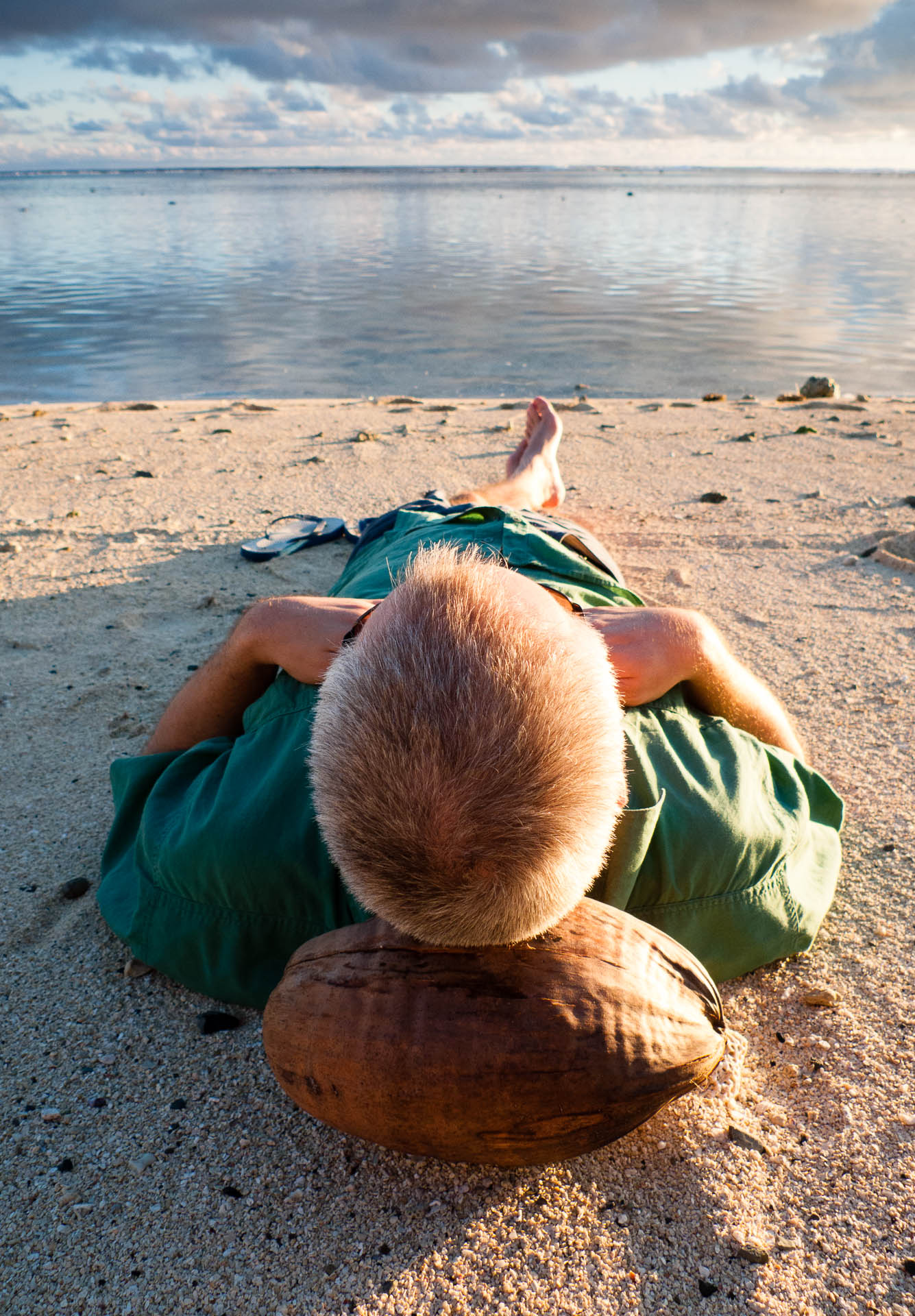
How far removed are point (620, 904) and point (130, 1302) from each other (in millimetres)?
1062

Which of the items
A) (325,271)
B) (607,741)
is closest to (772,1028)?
(607,741)

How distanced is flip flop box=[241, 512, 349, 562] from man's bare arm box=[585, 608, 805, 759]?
2.74 meters

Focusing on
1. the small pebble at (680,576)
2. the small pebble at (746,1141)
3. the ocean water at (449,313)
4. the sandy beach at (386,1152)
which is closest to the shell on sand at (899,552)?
the sandy beach at (386,1152)

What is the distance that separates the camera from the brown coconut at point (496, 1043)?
51.0 inches

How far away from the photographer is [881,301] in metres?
16.1

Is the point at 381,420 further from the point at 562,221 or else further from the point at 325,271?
the point at 562,221

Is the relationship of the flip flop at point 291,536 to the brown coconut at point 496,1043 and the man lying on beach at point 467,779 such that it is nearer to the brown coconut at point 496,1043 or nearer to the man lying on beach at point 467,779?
the man lying on beach at point 467,779

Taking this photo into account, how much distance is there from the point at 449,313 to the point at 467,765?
49.5 ft

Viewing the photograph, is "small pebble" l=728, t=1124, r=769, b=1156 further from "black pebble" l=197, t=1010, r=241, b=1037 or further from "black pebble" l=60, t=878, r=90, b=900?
"black pebble" l=60, t=878, r=90, b=900

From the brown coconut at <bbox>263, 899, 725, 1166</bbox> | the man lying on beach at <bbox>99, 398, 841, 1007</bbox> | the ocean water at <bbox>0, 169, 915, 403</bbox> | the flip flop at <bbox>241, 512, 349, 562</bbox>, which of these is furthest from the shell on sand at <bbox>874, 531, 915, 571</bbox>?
the ocean water at <bbox>0, 169, 915, 403</bbox>

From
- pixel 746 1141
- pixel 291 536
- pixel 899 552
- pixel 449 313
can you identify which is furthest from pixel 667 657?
pixel 449 313

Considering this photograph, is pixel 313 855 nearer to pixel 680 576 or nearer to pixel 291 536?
pixel 680 576

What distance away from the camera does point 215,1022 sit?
6.18 ft

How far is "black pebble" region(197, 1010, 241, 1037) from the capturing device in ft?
6.14
